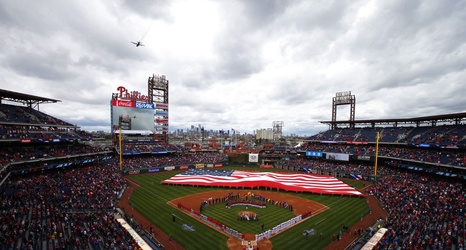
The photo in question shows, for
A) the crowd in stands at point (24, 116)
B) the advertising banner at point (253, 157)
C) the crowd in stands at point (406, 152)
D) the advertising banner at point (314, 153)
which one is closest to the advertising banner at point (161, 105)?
the crowd in stands at point (24, 116)

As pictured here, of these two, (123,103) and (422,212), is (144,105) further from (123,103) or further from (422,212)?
(422,212)

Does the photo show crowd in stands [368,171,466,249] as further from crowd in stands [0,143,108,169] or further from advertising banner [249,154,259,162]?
crowd in stands [0,143,108,169]

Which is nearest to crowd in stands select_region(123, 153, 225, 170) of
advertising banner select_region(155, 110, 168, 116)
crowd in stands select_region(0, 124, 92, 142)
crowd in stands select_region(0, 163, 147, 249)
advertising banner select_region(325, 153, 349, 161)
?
crowd in stands select_region(0, 124, 92, 142)

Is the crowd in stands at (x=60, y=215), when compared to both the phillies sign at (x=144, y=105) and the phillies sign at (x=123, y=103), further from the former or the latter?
the phillies sign at (x=144, y=105)

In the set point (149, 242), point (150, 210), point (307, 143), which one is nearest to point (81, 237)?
point (149, 242)

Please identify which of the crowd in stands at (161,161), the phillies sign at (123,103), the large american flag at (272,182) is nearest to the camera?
the large american flag at (272,182)

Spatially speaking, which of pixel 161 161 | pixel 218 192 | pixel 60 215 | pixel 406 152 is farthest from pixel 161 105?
pixel 406 152
